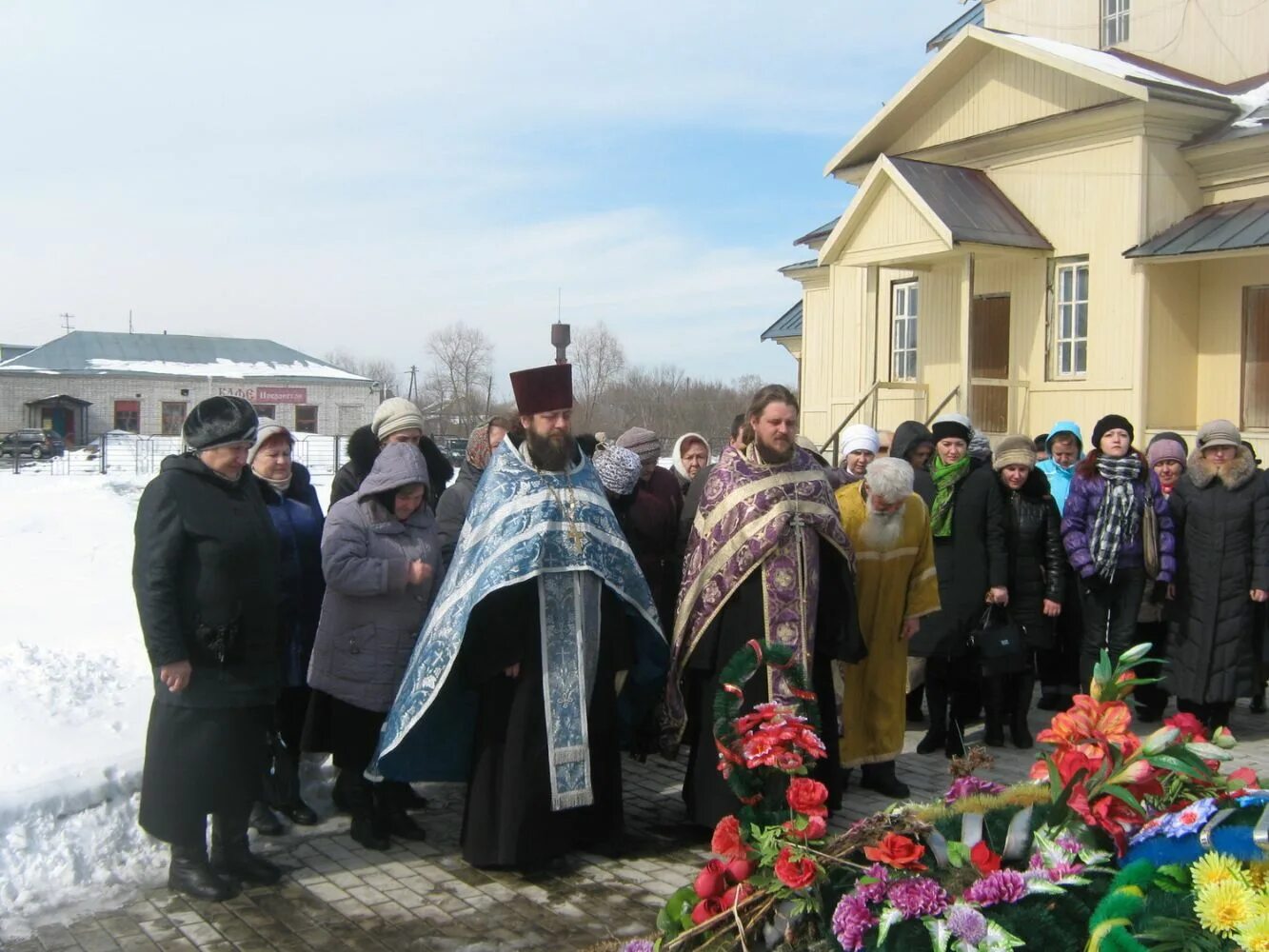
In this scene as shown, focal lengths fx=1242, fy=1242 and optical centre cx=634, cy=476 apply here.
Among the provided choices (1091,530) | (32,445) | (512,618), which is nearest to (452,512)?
(512,618)

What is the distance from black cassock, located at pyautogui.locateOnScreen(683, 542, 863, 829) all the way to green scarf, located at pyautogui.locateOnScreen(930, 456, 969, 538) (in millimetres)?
1655

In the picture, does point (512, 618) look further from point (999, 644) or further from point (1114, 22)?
point (1114, 22)

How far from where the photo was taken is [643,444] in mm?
7027

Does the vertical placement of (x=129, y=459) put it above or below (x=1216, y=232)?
below

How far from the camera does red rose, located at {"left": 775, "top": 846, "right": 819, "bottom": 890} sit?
283 centimetres

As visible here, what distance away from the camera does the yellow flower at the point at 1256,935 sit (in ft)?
7.45

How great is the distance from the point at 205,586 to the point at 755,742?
2.32 metres

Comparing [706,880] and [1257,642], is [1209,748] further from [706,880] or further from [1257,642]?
[1257,642]

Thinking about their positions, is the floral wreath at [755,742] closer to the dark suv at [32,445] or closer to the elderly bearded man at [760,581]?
the elderly bearded man at [760,581]

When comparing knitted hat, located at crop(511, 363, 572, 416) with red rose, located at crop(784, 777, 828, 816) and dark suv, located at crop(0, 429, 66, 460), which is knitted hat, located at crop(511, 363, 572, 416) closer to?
red rose, located at crop(784, 777, 828, 816)

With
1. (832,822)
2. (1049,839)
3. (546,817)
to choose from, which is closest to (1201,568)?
(832,822)

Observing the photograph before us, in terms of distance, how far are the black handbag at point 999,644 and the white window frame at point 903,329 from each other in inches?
402

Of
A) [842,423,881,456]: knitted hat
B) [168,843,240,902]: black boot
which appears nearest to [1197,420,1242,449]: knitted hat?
[842,423,881,456]: knitted hat

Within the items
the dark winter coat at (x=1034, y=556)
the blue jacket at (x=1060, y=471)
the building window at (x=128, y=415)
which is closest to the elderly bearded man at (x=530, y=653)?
the dark winter coat at (x=1034, y=556)
